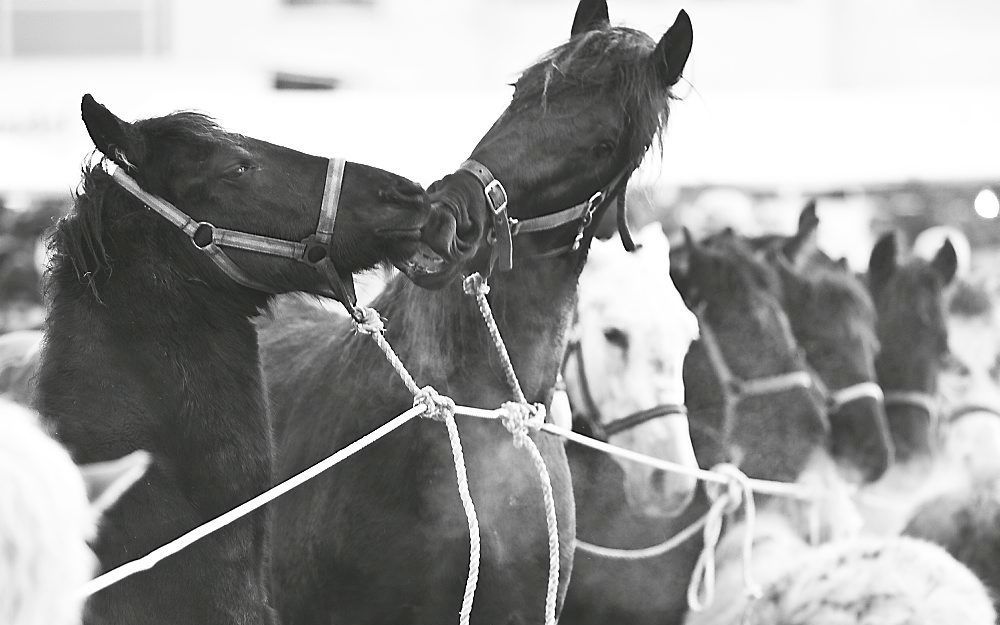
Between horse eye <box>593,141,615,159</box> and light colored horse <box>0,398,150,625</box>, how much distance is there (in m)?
1.93

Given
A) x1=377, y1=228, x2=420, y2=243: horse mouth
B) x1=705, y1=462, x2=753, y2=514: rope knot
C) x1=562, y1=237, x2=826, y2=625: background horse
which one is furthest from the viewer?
x1=562, y1=237, x2=826, y2=625: background horse

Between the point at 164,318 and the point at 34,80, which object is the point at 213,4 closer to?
the point at 34,80

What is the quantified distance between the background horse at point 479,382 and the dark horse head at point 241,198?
20cm

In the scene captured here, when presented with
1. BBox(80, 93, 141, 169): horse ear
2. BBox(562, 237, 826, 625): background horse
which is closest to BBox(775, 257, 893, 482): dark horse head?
BBox(562, 237, 826, 625): background horse

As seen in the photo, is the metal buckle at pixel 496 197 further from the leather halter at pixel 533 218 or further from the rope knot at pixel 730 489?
the rope knot at pixel 730 489

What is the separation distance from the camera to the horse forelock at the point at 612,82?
3.60 m

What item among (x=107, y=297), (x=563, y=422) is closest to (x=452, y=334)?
(x=563, y=422)

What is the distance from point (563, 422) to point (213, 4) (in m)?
18.0

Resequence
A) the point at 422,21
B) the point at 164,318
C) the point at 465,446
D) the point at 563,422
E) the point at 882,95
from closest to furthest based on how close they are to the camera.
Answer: the point at 164,318 < the point at 465,446 < the point at 563,422 < the point at 882,95 < the point at 422,21

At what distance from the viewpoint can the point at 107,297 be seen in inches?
112

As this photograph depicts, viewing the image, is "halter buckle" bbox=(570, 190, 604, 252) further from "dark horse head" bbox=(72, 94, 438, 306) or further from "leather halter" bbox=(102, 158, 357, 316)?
"leather halter" bbox=(102, 158, 357, 316)

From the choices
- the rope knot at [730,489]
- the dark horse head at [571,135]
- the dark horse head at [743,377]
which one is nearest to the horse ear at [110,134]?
the dark horse head at [571,135]

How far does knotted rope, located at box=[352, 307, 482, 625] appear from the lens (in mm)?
3221

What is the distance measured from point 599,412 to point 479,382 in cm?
107
